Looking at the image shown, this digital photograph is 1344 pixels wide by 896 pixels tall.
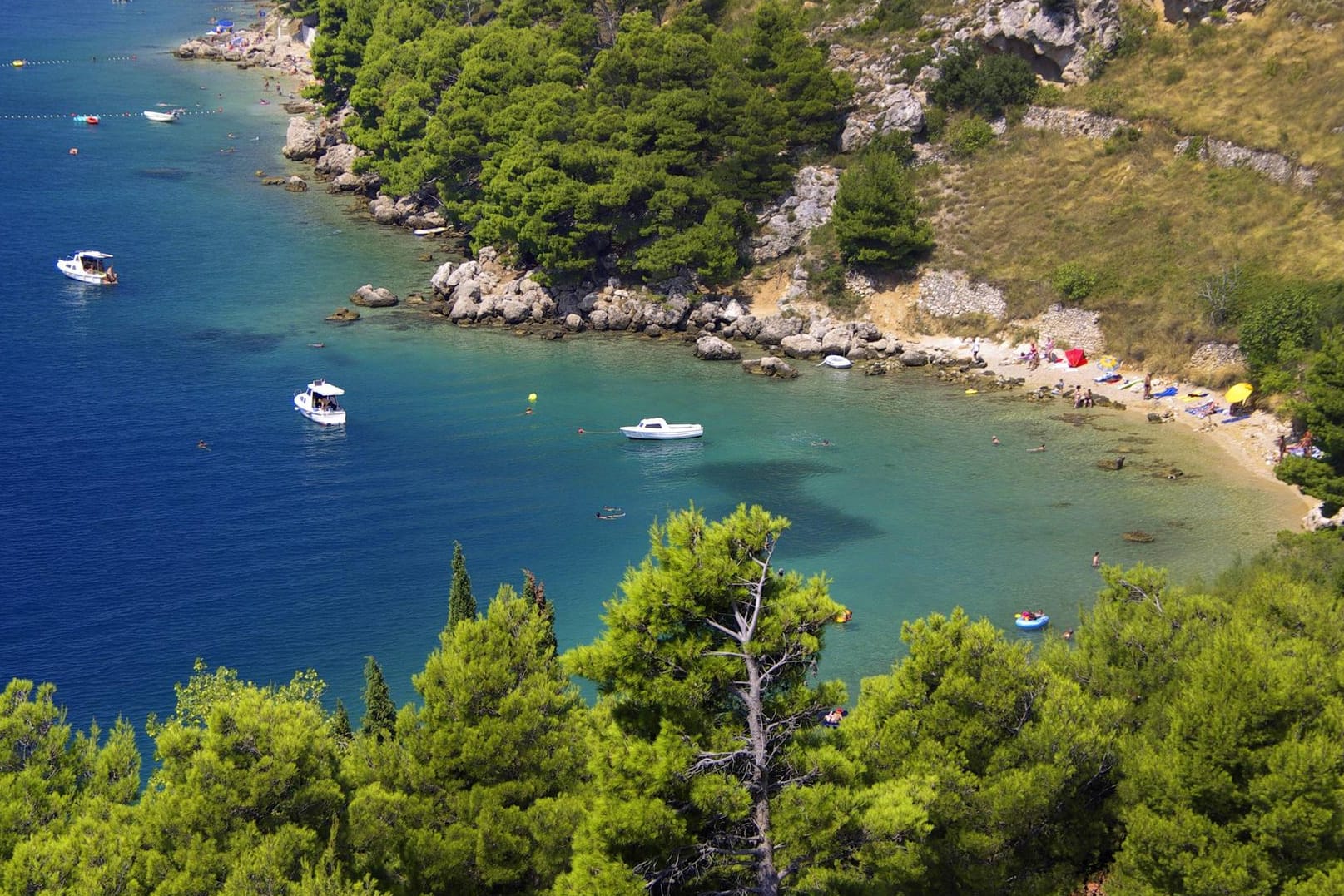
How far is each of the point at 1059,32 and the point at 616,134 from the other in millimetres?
35246

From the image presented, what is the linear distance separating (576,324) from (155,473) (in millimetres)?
34054

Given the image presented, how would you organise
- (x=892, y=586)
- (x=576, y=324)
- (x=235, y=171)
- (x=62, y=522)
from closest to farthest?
(x=892, y=586)
(x=62, y=522)
(x=576, y=324)
(x=235, y=171)

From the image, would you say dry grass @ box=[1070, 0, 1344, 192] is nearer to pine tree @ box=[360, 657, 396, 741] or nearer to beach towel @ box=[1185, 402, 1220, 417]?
beach towel @ box=[1185, 402, 1220, 417]

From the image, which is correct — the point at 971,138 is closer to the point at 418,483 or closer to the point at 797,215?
the point at 797,215

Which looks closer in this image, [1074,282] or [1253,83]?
[1074,282]

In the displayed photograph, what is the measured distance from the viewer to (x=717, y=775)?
31.7 m

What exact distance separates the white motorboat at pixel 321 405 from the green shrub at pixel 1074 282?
48.9m

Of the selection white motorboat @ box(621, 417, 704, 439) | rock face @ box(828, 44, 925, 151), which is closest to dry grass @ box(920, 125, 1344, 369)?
rock face @ box(828, 44, 925, 151)

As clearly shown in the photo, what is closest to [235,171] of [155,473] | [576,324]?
[576,324]

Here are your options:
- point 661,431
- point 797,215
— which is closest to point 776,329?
point 797,215

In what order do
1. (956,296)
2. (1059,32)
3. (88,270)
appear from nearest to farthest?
1. (956,296)
2. (1059,32)
3. (88,270)

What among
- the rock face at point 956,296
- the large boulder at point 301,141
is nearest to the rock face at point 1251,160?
the rock face at point 956,296

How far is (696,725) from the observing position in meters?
32.5

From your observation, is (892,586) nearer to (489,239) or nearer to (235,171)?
(489,239)
